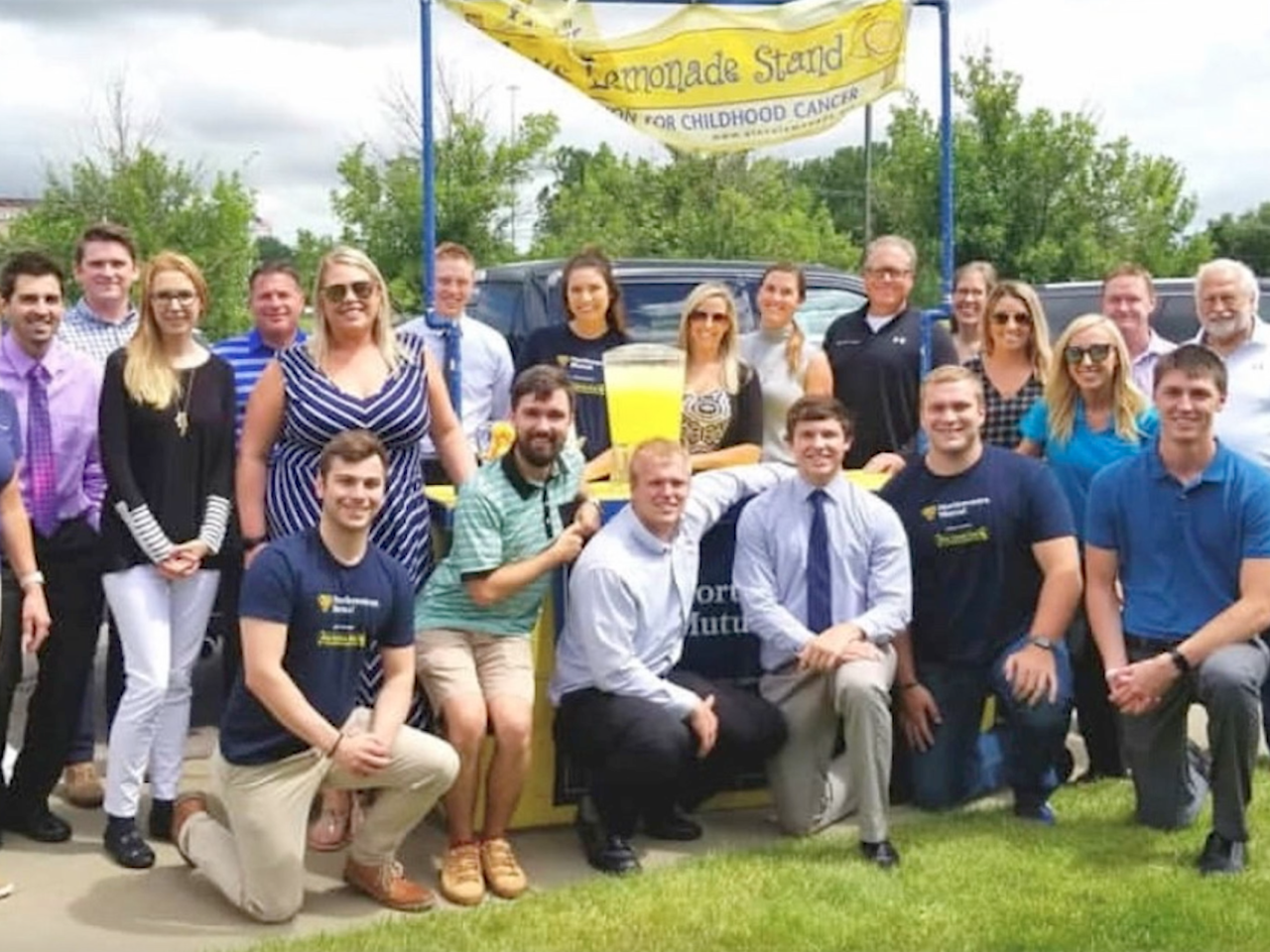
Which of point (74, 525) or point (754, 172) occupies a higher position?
point (754, 172)

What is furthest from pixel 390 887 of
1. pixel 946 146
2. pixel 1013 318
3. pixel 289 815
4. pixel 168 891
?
pixel 946 146

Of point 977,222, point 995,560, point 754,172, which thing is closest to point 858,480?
point 995,560

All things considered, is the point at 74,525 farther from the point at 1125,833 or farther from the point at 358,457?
the point at 1125,833

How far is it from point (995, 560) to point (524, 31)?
8.62ft

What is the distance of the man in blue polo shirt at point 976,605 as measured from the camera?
4.93 metres

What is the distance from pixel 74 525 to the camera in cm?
480

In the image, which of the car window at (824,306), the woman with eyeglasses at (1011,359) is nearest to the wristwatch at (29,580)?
A: the woman with eyeglasses at (1011,359)

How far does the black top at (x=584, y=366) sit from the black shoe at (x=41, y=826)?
217cm

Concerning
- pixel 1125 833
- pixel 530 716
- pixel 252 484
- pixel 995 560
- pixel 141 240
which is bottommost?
pixel 1125 833

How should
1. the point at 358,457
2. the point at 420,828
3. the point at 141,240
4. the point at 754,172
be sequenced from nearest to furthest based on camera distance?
the point at 358,457
the point at 420,828
the point at 141,240
the point at 754,172

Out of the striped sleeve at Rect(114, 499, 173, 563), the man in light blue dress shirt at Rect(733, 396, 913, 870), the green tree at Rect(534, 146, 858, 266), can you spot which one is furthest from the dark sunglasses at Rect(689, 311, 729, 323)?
the green tree at Rect(534, 146, 858, 266)

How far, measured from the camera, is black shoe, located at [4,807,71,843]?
4727 millimetres

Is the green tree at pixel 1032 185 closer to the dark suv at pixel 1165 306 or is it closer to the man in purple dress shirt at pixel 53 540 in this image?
the dark suv at pixel 1165 306

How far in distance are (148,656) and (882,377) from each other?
2927 mm
